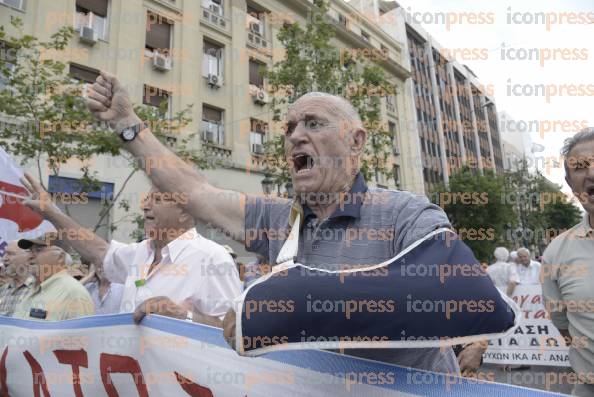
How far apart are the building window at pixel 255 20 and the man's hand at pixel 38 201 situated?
644 inches

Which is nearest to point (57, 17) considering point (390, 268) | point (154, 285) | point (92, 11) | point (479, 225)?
point (92, 11)

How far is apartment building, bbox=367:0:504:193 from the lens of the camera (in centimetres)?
3275

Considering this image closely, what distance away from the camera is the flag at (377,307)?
2.91 feet

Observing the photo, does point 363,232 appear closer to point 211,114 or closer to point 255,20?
point 211,114

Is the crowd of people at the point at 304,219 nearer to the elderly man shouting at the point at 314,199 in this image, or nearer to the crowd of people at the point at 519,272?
the elderly man shouting at the point at 314,199

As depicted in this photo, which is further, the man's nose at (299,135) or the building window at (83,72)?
the building window at (83,72)

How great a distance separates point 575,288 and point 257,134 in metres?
15.8

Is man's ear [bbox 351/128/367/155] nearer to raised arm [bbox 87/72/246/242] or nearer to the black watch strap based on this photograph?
raised arm [bbox 87/72/246/242]

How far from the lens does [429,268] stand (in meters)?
0.91

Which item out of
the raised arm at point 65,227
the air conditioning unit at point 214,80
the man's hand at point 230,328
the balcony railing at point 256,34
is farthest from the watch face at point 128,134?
the balcony railing at point 256,34

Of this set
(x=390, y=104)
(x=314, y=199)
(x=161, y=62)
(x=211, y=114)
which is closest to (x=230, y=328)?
(x=314, y=199)

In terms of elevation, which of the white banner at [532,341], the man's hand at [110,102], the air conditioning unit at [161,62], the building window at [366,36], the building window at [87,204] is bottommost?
the white banner at [532,341]

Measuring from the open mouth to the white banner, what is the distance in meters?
6.26

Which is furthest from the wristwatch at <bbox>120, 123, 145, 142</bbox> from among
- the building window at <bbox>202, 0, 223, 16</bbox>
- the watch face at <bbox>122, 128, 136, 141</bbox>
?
the building window at <bbox>202, 0, 223, 16</bbox>
